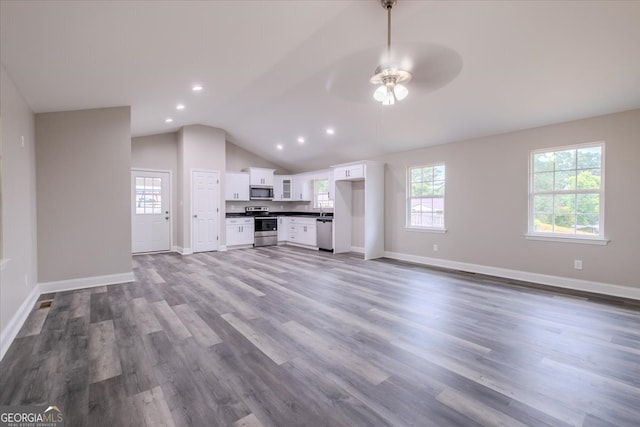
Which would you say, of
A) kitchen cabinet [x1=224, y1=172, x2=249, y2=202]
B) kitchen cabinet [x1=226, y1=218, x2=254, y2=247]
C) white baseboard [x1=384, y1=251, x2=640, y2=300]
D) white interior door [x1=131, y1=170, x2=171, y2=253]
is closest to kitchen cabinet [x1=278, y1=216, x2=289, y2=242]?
kitchen cabinet [x1=226, y1=218, x2=254, y2=247]

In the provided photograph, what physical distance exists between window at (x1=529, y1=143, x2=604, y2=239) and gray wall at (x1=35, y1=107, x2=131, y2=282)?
20.8 ft

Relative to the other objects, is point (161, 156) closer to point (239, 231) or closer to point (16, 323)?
point (239, 231)

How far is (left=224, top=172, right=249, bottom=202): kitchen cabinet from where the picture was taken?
805 cm

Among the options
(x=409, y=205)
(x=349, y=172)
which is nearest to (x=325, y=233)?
(x=349, y=172)

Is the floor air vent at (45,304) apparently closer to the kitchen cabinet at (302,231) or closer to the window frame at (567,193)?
the kitchen cabinet at (302,231)

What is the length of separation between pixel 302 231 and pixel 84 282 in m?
5.05

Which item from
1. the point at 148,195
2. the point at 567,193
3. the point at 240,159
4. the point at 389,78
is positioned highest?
the point at 240,159

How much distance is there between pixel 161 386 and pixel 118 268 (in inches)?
130

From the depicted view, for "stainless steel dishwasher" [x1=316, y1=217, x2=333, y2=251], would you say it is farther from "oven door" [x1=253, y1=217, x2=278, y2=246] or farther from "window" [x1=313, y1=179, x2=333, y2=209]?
"oven door" [x1=253, y1=217, x2=278, y2=246]

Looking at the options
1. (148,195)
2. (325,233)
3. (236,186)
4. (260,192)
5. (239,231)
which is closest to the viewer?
(148,195)

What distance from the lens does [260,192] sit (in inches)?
340

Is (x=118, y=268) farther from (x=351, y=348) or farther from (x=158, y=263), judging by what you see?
(x=351, y=348)

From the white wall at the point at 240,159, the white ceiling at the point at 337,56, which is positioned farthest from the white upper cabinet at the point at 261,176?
the white ceiling at the point at 337,56

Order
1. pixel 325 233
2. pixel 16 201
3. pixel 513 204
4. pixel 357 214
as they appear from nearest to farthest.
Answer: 1. pixel 16 201
2. pixel 513 204
3. pixel 357 214
4. pixel 325 233
